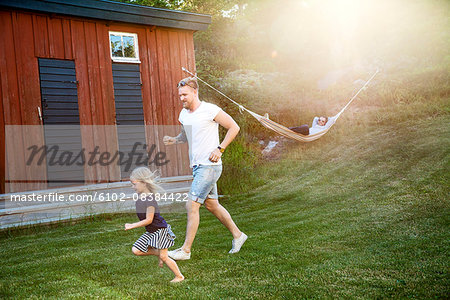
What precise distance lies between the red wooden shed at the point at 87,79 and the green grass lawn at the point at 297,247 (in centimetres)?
146

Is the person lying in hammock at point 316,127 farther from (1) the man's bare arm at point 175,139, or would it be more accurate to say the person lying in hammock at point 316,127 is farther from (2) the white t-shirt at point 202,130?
(2) the white t-shirt at point 202,130

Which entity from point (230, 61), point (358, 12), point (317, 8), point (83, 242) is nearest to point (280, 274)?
point (83, 242)

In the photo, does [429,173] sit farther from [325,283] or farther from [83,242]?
[83,242]

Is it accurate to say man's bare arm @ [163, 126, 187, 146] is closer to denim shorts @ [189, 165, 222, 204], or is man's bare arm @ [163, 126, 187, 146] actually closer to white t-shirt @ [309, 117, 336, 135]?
denim shorts @ [189, 165, 222, 204]

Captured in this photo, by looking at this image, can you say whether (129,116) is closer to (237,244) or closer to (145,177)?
(237,244)

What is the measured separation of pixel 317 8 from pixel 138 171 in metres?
20.5

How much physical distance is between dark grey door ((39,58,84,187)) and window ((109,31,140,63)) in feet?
3.05

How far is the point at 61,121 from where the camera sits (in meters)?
6.79

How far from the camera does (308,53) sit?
709 inches

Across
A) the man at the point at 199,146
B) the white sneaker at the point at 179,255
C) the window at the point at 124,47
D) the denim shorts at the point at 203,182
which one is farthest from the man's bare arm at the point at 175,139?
the window at the point at 124,47

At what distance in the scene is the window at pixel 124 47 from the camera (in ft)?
24.6

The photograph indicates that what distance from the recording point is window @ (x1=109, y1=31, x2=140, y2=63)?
296 inches

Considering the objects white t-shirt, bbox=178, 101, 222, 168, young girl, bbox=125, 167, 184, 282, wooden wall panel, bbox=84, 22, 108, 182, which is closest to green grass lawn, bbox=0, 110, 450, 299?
young girl, bbox=125, 167, 184, 282
